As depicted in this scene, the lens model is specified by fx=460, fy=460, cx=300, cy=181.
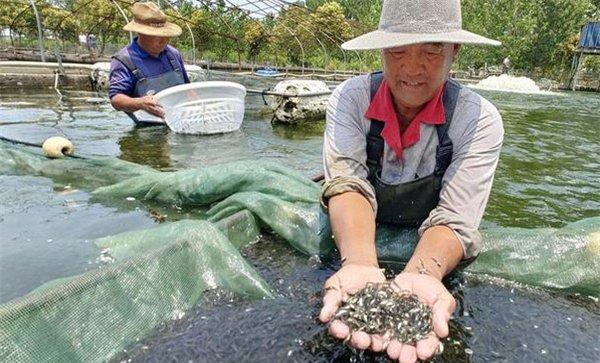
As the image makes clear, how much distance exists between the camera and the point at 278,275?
2459 millimetres

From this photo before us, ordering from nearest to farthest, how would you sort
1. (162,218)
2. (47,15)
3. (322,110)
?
(162,218)
(322,110)
(47,15)

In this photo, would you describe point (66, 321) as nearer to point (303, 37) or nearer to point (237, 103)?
point (237, 103)

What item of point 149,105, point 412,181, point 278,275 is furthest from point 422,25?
point 149,105

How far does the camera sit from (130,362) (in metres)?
1.68

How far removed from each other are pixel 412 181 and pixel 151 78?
16.0 feet

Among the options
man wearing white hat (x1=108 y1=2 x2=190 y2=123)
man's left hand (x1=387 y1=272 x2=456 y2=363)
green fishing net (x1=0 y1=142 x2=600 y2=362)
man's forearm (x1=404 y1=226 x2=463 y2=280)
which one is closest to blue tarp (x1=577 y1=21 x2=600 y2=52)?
man wearing white hat (x1=108 y1=2 x2=190 y2=123)

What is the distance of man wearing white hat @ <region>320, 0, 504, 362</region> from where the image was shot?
185cm

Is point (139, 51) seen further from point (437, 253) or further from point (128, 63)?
point (437, 253)

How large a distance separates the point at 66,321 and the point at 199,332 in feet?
1.67

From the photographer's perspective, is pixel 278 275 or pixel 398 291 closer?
pixel 398 291

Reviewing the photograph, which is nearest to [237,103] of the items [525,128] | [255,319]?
[255,319]

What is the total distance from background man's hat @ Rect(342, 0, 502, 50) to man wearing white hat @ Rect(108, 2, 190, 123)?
4478 millimetres

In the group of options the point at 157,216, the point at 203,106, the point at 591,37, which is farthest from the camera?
the point at 591,37

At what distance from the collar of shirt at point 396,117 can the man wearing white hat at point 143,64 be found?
170 inches
